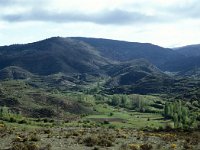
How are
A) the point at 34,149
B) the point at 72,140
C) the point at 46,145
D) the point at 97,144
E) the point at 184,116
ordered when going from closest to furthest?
1. the point at 34,149
2. the point at 46,145
3. the point at 97,144
4. the point at 72,140
5. the point at 184,116

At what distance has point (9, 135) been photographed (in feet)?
200

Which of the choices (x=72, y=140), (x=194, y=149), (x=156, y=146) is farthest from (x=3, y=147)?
(x=194, y=149)

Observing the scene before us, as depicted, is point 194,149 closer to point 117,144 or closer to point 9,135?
point 117,144

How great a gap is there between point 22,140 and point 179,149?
20.2 m

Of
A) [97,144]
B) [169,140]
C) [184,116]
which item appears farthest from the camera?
[184,116]

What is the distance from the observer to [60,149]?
161 feet

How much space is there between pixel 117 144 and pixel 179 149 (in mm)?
8236

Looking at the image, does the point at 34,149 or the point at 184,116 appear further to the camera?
the point at 184,116

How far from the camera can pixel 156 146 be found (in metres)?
54.9

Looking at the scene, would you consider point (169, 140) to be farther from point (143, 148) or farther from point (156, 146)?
point (143, 148)

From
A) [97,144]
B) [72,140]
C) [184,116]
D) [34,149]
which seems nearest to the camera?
[34,149]

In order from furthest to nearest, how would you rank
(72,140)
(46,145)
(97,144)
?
(72,140) < (97,144) < (46,145)

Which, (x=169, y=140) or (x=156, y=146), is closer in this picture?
(x=156, y=146)

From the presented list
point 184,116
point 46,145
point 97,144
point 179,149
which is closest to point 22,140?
point 46,145
